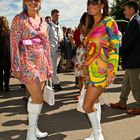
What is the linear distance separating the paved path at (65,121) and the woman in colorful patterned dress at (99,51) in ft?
3.39

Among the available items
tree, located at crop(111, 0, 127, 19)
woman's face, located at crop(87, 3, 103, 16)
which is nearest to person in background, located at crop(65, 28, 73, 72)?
woman's face, located at crop(87, 3, 103, 16)

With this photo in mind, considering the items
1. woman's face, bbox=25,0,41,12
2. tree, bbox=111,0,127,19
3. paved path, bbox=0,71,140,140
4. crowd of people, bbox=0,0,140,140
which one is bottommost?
paved path, bbox=0,71,140,140

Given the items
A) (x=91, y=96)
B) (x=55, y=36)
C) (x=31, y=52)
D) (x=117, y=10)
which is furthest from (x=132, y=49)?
(x=117, y=10)

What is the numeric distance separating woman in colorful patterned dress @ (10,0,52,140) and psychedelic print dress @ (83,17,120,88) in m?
0.64

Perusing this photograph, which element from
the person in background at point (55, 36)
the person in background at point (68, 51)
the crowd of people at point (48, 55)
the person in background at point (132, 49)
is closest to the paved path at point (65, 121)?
the crowd of people at point (48, 55)

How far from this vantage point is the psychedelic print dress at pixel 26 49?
4.02m

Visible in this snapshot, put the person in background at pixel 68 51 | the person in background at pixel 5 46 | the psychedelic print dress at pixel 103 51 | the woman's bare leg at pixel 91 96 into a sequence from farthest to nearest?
the person in background at pixel 68 51
the person in background at pixel 5 46
the woman's bare leg at pixel 91 96
the psychedelic print dress at pixel 103 51

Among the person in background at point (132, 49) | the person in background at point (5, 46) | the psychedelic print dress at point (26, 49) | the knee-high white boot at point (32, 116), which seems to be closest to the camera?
the psychedelic print dress at point (26, 49)

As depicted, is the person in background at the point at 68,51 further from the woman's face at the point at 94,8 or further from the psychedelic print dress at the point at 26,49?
the woman's face at the point at 94,8

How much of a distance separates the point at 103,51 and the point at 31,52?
90cm

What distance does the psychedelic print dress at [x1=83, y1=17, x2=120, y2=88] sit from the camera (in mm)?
3775

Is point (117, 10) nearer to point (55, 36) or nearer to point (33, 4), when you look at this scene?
point (55, 36)

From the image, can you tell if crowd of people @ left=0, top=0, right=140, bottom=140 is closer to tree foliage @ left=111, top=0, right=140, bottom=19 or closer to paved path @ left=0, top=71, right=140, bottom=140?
paved path @ left=0, top=71, right=140, bottom=140

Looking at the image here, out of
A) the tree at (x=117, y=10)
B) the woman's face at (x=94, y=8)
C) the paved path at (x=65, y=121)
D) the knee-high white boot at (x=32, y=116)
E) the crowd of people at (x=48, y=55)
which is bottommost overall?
the paved path at (x=65, y=121)
